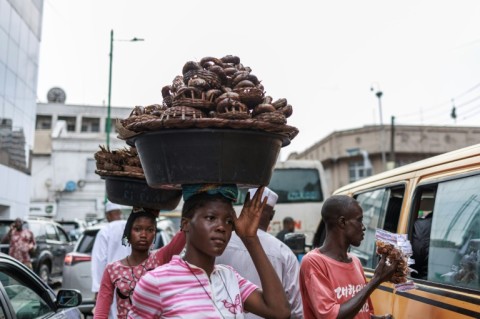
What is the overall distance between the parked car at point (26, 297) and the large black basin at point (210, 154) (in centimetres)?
159

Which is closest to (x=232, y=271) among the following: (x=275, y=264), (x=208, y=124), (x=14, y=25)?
(x=208, y=124)

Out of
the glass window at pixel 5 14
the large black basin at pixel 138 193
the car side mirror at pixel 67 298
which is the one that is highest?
the glass window at pixel 5 14

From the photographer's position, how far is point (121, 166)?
278cm

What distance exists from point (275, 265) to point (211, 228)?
1057 mm

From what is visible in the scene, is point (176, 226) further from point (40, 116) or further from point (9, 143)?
point (40, 116)

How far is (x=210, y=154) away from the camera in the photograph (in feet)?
6.07

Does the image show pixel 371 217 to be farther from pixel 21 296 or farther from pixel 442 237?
pixel 21 296

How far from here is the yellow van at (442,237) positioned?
8.39 feet

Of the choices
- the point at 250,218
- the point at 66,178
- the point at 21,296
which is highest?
the point at 66,178

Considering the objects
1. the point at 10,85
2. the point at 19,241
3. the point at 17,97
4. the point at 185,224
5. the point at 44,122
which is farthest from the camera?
the point at 44,122

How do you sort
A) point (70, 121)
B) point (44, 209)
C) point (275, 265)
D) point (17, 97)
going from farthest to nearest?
point (70, 121) < point (44, 209) < point (17, 97) < point (275, 265)

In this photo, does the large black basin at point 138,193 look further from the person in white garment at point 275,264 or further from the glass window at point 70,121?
the glass window at point 70,121

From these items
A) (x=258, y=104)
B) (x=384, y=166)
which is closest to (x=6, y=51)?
(x=258, y=104)

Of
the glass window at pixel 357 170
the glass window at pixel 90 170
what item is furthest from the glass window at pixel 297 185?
the glass window at pixel 90 170
